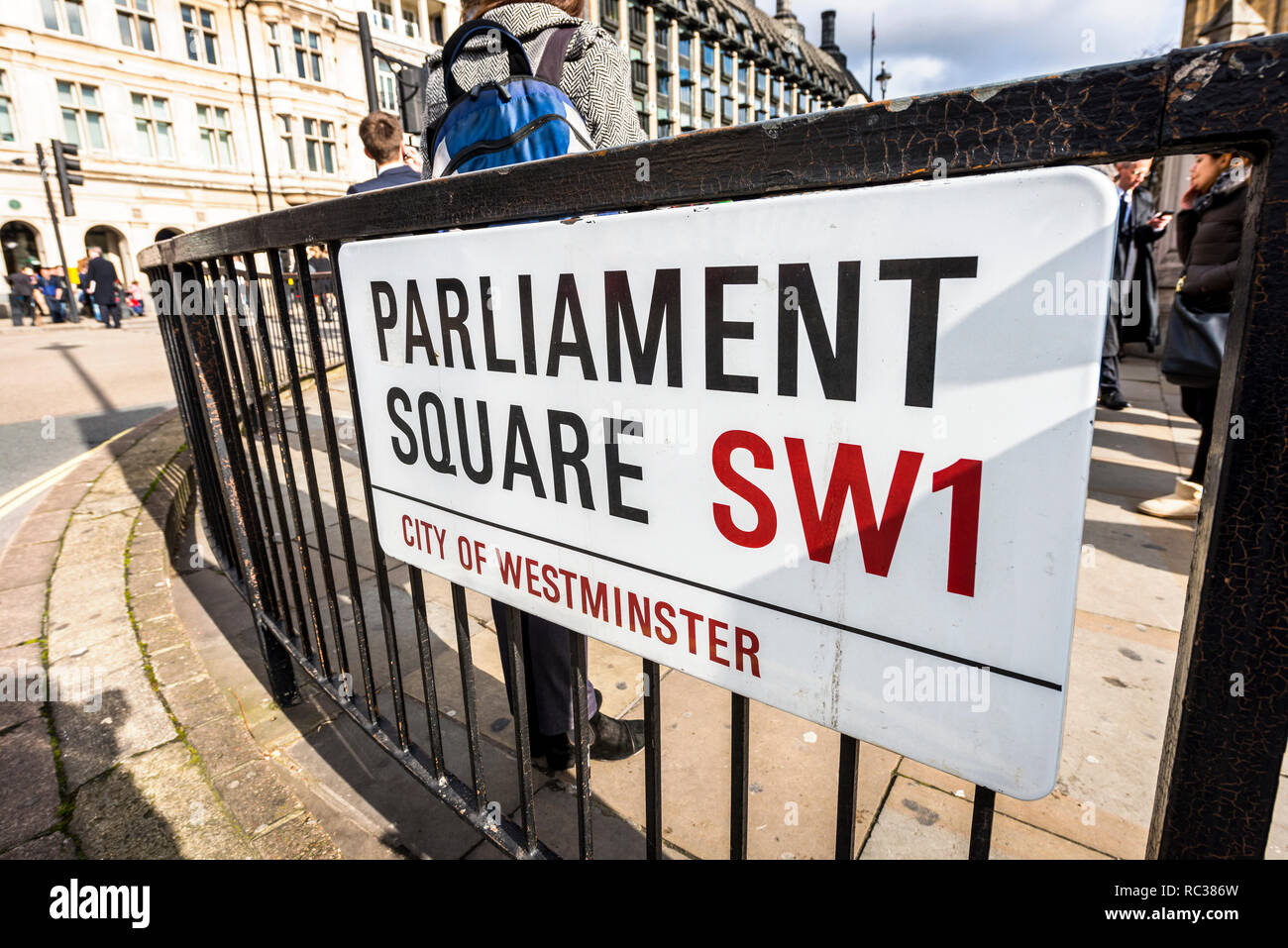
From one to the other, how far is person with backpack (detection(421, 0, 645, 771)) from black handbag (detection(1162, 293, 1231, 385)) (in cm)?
315

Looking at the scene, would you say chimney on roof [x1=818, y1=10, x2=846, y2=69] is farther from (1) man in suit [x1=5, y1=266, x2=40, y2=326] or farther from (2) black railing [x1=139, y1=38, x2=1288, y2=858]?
(2) black railing [x1=139, y1=38, x2=1288, y2=858]

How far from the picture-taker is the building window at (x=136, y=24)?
27.2m

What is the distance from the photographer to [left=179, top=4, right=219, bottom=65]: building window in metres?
29.0

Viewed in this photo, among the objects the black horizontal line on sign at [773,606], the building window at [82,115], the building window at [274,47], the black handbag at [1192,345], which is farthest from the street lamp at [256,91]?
the black horizontal line on sign at [773,606]

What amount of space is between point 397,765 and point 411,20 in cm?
4317

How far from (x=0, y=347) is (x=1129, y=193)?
Answer: 18.8 metres

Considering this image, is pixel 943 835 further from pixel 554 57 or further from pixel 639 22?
pixel 639 22

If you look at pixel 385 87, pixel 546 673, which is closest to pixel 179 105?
pixel 385 87

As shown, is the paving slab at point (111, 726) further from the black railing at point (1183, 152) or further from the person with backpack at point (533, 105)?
the black railing at point (1183, 152)

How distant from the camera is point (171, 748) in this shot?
1917 mm

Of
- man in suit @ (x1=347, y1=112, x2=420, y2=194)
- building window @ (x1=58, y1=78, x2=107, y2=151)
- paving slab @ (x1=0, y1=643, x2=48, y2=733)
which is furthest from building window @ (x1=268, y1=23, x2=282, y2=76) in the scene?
paving slab @ (x1=0, y1=643, x2=48, y2=733)
